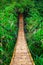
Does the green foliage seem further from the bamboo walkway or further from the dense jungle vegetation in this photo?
the bamboo walkway

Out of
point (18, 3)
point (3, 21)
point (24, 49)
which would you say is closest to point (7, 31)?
point (3, 21)

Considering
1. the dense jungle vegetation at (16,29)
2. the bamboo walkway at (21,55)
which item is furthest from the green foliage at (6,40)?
the bamboo walkway at (21,55)

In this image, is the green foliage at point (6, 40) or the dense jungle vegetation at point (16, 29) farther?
the dense jungle vegetation at point (16, 29)

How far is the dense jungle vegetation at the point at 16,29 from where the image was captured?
Result: 14383mm

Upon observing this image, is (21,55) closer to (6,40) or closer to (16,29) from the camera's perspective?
(6,40)

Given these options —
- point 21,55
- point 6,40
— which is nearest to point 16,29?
point 6,40

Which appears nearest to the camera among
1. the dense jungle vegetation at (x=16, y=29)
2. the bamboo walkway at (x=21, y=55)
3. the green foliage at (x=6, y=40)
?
the bamboo walkway at (x=21, y=55)

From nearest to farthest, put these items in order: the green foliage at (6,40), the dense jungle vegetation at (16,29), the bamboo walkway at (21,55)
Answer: the bamboo walkway at (21,55), the green foliage at (6,40), the dense jungle vegetation at (16,29)

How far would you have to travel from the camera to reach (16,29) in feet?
60.2

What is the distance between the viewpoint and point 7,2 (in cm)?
2169

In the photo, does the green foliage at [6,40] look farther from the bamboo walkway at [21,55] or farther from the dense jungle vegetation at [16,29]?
the bamboo walkway at [21,55]

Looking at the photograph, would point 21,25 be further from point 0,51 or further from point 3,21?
point 0,51

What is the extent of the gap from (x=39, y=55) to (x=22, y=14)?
722cm

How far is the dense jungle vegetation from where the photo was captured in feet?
47.2
